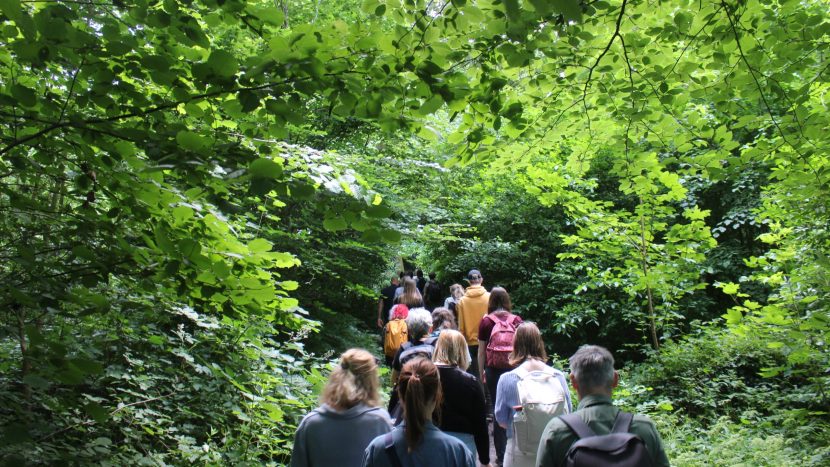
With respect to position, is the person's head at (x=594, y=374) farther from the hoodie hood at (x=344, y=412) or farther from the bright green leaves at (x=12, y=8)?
the bright green leaves at (x=12, y=8)

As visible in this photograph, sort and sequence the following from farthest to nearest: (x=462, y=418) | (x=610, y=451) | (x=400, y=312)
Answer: (x=400, y=312), (x=462, y=418), (x=610, y=451)

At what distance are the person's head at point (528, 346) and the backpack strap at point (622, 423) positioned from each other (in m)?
1.91

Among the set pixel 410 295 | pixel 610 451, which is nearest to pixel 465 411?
pixel 610 451

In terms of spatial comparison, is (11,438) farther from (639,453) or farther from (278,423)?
(278,423)

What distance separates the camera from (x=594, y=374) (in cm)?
314

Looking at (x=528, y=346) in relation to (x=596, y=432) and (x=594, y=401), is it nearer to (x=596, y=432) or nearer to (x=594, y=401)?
(x=594, y=401)

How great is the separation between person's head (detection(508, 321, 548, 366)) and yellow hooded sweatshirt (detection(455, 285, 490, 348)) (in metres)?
2.91

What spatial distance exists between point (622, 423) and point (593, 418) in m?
0.14

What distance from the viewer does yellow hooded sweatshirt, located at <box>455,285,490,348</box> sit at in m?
7.89

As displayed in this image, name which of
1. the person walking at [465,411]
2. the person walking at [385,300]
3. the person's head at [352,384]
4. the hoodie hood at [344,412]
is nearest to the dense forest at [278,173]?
the person's head at [352,384]

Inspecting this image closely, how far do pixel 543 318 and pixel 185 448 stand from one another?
1108 centimetres

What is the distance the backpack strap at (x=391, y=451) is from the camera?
2.84 m

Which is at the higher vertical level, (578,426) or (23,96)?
(23,96)

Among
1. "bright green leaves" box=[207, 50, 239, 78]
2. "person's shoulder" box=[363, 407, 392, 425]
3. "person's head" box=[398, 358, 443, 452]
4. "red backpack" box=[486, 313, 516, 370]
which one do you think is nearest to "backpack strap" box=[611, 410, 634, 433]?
"person's head" box=[398, 358, 443, 452]
